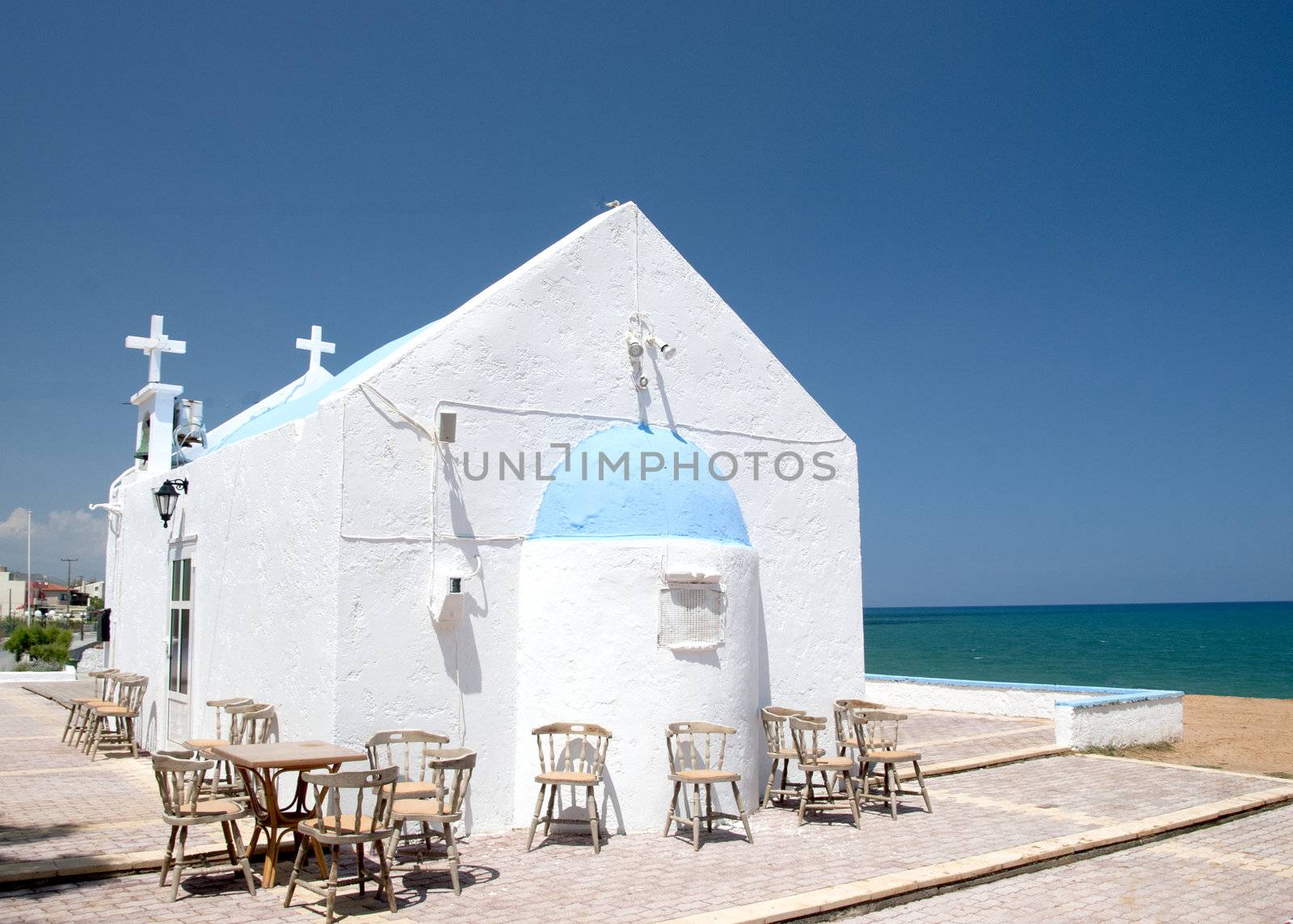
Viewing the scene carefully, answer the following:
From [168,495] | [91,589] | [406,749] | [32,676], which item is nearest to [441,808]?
[406,749]

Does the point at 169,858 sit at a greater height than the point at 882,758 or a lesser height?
lesser

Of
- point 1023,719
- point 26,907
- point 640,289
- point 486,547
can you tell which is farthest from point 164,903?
point 1023,719

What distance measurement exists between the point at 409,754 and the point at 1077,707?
9734mm

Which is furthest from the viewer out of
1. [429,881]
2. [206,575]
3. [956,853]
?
[206,575]

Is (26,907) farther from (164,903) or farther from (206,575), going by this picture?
(206,575)

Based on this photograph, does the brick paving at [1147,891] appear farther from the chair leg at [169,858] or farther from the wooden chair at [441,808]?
the chair leg at [169,858]

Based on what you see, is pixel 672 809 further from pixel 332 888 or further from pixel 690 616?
pixel 332 888

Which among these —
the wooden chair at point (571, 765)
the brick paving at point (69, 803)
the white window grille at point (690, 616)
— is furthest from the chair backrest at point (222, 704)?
the white window grille at point (690, 616)

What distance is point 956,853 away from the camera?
8328mm

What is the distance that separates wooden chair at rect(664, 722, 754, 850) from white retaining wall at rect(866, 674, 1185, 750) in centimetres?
676

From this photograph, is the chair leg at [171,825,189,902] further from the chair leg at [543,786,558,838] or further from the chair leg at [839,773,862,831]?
→ the chair leg at [839,773,862,831]

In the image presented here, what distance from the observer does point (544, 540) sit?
948 centimetres

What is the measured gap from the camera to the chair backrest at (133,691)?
12883 millimetres

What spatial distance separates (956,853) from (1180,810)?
3.27 meters
